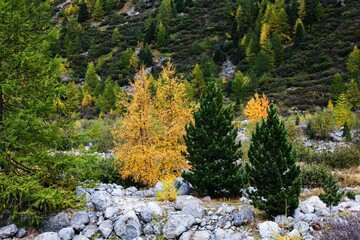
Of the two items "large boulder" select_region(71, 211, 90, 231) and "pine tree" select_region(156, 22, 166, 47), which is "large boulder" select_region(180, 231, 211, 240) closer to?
"large boulder" select_region(71, 211, 90, 231)

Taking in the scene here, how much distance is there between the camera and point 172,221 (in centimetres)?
825

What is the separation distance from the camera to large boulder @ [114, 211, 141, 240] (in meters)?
8.33

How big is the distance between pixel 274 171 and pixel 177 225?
2.53 metres

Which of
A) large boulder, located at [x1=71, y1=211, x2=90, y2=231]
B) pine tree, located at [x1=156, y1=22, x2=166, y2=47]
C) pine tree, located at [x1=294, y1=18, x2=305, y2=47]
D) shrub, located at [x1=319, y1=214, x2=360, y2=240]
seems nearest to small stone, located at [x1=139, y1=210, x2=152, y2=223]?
large boulder, located at [x1=71, y1=211, x2=90, y2=231]

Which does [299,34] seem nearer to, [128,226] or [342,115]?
[342,115]

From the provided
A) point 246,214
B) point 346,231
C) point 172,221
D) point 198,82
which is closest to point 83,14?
point 198,82

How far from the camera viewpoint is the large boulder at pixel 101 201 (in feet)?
30.2

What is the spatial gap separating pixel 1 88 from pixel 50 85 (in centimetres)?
113

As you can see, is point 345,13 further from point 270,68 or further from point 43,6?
point 43,6

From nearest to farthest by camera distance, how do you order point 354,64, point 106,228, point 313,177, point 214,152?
1. point 106,228
2. point 214,152
3. point 313,177
4. point 354,64

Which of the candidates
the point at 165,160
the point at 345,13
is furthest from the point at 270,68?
the point at 165,160

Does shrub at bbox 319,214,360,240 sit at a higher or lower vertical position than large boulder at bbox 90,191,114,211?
higher

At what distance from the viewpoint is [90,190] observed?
10.4 meters

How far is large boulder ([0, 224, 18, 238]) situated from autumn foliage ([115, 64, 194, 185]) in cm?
616
